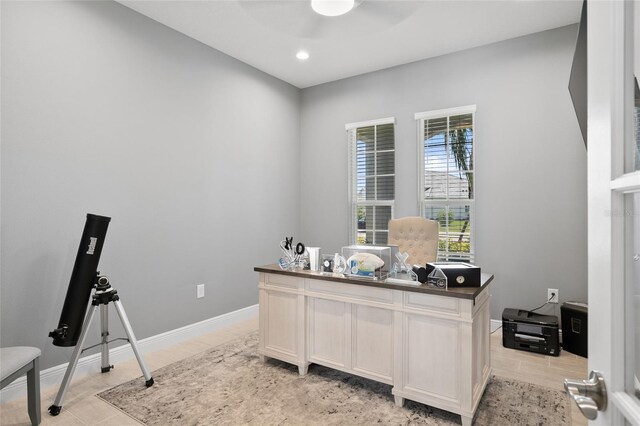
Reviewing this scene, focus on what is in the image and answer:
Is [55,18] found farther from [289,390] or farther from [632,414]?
[632,414]

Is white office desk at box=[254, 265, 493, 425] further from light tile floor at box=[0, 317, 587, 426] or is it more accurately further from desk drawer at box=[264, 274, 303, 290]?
light tile floor at box=[0, 317, 587, 426]

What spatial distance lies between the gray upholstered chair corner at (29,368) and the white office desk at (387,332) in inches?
57.6

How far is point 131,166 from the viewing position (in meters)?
3.12

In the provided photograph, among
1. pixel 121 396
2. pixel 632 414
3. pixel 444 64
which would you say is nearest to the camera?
pixel 632 414

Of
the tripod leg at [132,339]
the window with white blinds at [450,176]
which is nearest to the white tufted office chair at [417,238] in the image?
the window with white blinds at [450,176]

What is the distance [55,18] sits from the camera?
261 cm

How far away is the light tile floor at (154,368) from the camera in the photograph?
7.05ft

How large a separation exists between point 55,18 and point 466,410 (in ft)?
12.8

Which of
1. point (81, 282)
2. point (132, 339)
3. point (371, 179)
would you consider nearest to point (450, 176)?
point (371, 179)

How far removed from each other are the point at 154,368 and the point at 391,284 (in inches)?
82.7

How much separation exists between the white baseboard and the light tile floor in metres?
0.07

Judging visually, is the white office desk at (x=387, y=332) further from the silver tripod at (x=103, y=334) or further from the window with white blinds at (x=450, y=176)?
the window with white blinds at (x=450, y=176)

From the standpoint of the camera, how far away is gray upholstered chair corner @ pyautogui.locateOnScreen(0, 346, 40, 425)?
6.30 ft

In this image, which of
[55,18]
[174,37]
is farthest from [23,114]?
[174,37]
